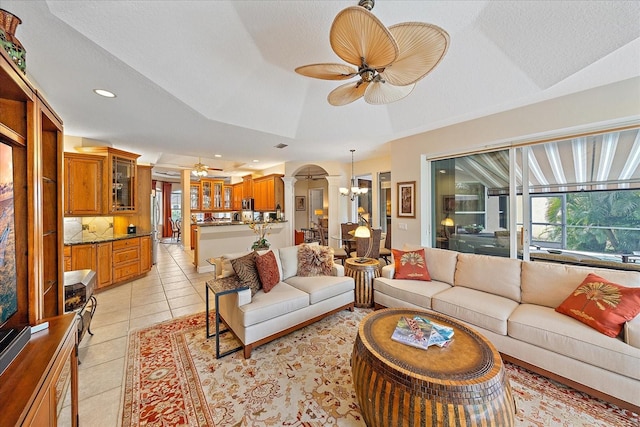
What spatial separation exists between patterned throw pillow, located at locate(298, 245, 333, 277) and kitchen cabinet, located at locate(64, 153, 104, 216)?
389 centimetres

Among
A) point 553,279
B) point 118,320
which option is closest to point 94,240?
point 118,320

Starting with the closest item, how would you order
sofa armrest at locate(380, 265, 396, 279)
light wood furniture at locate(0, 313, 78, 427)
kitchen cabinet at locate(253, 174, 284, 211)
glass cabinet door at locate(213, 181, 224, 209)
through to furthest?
light wood furniture at locate(0, 313, 78, 427)
sofa armrest at locate(380, 265, 396, 279)
kitchen cabinet at locate(253, 174, 284, 211)
glass cabinet door at locate(213, 181, 224, 209)

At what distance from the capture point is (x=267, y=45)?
2.39 meters

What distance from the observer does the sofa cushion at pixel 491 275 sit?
100 inches

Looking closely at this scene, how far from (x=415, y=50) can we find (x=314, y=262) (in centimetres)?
252

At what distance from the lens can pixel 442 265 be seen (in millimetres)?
3102

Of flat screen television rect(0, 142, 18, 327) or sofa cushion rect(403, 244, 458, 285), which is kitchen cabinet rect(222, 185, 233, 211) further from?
flat screen television rect(0, 142, 18, 327)

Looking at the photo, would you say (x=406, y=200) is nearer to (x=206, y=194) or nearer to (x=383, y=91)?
(x=383, y=91)

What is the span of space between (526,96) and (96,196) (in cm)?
669

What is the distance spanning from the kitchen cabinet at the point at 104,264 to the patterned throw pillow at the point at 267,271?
10.7ft

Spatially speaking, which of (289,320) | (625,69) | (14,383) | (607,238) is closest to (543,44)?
(625,69)

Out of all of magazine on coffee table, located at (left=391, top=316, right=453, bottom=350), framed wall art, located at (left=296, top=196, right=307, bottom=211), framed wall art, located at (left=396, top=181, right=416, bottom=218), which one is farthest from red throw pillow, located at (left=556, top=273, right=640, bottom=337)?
framed wall art, located at (left=296, top=196, right=307, bottom=211)

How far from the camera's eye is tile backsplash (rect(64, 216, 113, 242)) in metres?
4.24

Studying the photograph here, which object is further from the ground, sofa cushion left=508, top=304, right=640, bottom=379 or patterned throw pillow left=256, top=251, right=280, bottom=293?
patterned throw pillow left=256, top=251, right=280, bottom=293
